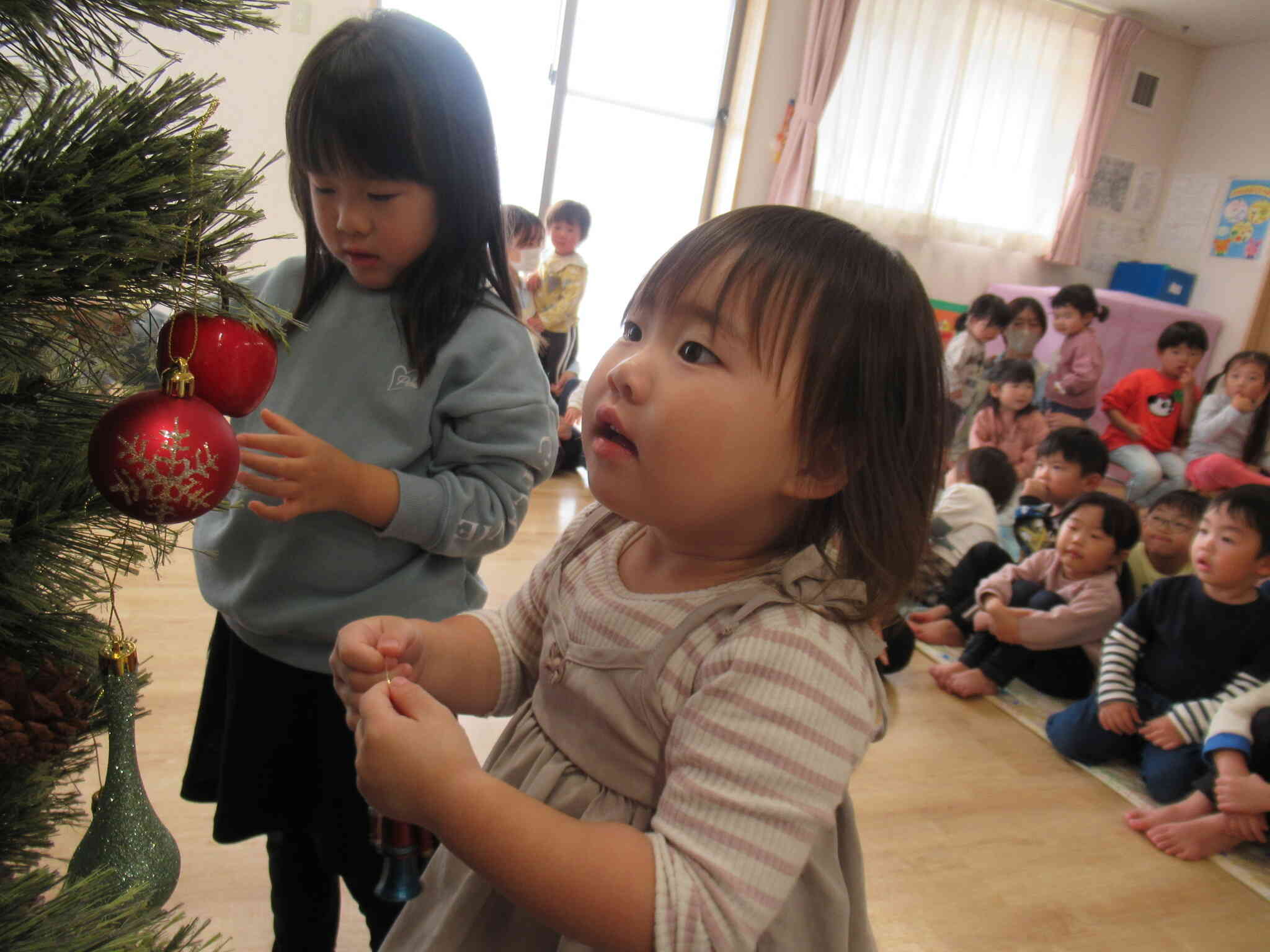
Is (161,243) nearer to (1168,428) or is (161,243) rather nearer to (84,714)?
(84,714)

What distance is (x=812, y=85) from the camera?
4742 mm

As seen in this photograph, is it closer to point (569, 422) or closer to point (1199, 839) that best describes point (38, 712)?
point (1199, 839)

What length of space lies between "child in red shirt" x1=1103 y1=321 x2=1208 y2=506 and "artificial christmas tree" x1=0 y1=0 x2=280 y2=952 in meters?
4.36

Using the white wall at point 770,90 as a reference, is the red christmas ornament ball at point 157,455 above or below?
below

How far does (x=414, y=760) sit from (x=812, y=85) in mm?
4946

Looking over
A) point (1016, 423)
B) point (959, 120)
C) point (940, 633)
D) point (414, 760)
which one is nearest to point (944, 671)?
point (940, 633)

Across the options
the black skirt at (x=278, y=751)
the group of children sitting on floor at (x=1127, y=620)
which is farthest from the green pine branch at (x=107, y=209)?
the group of children sitting on floor at (x=1127, y=620)

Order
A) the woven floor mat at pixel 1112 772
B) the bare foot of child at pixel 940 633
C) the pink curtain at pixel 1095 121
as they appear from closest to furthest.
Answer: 1. the woven floor mat at pixel 1112 772
2. the bare foot of child at pixel 940 633
3. the pink curtain at pixel 1095 121

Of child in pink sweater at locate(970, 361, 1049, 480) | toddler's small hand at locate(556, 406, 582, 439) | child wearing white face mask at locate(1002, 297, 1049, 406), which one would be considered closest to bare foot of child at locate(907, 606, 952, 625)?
child in pink sweater at locate(970, 361, 1049, 480)

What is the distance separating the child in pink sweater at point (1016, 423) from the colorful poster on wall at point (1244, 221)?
275 cm

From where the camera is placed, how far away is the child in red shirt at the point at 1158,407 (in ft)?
13.4

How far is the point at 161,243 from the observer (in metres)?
0.40

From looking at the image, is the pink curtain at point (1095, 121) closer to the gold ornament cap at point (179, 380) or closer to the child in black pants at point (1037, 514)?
the child in black pants at point (1037, 514)

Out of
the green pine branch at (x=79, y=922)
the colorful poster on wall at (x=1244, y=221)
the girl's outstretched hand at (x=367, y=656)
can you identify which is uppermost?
the colorful poster on wall at (x=1244, y=221)
